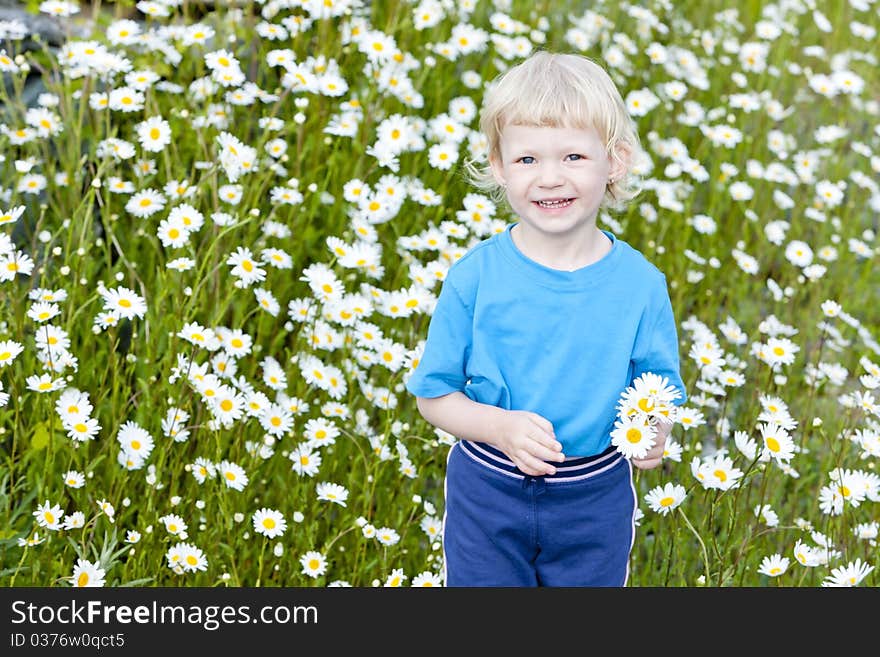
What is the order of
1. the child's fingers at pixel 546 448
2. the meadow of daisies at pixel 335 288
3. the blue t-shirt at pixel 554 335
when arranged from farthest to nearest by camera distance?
1. the meadow of daisies at pixel 335 288
2. the blue t-shirt at pixel 554 335
3. the child's fingers at pixel 546 448

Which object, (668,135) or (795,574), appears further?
(668,135)

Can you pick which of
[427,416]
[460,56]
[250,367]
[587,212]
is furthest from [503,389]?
[460,56]

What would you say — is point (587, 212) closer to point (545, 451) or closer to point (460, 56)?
point (545, 451)

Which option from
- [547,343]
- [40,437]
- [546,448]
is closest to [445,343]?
[547,343]

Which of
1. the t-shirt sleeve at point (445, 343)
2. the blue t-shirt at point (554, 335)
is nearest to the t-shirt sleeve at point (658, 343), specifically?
the blue t-shirt at point (554, 335)

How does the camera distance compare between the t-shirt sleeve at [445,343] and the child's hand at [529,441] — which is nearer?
the child's hand at [529,441]

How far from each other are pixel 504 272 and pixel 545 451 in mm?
343

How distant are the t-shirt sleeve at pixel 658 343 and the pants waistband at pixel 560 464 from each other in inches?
6.8

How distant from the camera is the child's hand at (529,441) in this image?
5.96 ft

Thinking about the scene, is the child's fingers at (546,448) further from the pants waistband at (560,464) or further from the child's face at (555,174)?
the child's face at (555,174)

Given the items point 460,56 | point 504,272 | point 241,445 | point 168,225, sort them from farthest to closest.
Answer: point 460,56 → point 168,225 → point 241,445 → point 504,272

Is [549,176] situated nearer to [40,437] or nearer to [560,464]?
[560,464]

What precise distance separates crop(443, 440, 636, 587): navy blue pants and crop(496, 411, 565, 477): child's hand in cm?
12

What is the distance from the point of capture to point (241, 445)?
2736mm
